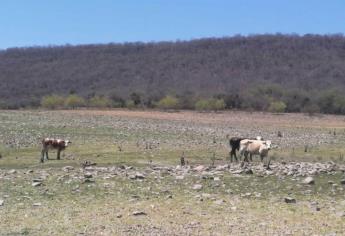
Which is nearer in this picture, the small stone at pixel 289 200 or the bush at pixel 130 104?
the small stone at pixel 289 200

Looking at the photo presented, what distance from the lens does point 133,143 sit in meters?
32.5

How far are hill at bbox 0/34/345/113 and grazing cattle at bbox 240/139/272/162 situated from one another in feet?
309

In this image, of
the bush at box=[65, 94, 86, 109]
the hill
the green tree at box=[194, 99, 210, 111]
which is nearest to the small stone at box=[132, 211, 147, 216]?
the green tree at box=[194, 99, 210, 111]

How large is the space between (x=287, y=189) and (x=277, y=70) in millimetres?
123107

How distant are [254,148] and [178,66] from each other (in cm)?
12031

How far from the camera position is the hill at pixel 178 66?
424 ft

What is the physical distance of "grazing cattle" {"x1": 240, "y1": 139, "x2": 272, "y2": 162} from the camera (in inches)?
949

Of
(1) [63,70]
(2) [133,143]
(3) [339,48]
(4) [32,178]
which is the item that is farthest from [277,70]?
(4) [32,178]

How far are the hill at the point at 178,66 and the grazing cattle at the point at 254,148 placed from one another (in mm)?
94328

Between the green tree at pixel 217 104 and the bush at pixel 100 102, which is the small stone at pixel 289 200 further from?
the bush at pixel 100 102

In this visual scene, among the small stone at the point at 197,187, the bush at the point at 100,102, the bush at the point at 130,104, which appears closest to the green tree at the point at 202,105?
the bush at the point at 130,104

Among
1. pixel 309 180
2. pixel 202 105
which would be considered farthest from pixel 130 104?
pixel 309 180

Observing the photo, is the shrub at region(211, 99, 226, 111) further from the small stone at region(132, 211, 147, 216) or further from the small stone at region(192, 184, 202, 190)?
the small stone at region(132, 211, 147, 216)

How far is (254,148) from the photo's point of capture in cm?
2459
